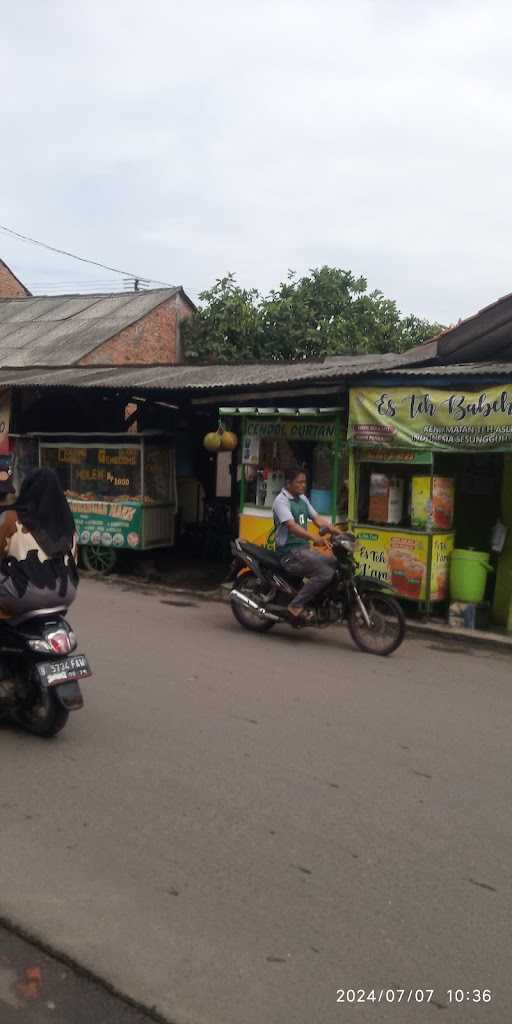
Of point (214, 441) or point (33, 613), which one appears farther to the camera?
point (214, 441)

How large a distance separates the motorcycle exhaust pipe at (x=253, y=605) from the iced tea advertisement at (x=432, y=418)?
2298 millimetres

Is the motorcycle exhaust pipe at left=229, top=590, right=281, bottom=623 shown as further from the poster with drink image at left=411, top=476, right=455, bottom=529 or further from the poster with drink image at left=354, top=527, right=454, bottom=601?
the poster with drink image at left=411, top=476, right=455, bottom=529

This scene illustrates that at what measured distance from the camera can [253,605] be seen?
8.94 meters

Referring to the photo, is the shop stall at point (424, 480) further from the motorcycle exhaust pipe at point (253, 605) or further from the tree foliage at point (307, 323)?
the tree foliage at point (307, 323)

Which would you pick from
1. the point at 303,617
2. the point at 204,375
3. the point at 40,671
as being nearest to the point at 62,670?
the point at 40,671

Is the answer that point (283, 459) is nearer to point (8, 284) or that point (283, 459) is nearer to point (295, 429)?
point (295, 429)

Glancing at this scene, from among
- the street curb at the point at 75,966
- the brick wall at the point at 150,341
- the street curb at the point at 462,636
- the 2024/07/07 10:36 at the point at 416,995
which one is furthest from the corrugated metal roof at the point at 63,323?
the 2024/07/07 10:36 at the point at 416,995

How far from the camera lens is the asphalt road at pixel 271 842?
3.14 metres

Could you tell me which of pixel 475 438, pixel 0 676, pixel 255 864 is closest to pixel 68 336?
pixel 475 438

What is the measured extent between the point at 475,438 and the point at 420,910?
19.7ft

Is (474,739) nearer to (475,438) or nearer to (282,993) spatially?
(282,993)

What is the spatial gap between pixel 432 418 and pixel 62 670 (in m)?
5.28

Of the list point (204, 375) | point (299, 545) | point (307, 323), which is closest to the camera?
point (299, 545)

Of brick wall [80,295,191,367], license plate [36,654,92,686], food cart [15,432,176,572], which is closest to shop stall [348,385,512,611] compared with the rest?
food cart [15,432,176,572]
